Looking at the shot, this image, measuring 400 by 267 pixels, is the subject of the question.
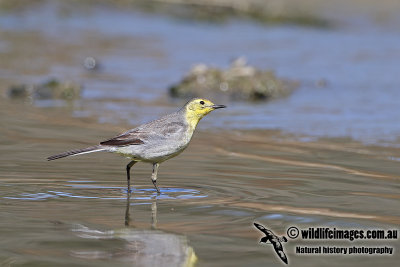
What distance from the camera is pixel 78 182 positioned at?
28.7 feet

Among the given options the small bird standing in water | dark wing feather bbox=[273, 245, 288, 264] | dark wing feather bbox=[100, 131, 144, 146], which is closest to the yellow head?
the small bird standing in water

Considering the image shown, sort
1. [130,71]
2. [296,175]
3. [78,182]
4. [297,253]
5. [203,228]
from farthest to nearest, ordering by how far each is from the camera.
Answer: [130,71]
[296,175]
[78,182]
[203,228]
[297,253]

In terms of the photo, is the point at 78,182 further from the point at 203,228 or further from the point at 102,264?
the point at 102,264

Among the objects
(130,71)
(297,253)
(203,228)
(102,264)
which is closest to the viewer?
(102,264)

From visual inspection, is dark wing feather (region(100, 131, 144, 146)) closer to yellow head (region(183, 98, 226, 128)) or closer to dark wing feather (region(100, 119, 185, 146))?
dark wing feather (region(100, 119, 185, 146))

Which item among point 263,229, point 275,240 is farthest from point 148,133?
point 275,240

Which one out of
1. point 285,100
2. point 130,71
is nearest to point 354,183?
point 285,100

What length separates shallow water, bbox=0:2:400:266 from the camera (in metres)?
6.61

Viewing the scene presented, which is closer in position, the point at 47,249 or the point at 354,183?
the point at 47,249

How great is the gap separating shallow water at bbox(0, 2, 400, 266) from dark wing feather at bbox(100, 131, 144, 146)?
17.6 inches

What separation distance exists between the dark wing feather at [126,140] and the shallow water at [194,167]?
0.45 metres

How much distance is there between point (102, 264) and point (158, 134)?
2879 millimetres

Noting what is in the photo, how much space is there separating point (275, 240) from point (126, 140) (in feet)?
8.02

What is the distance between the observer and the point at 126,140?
341 inches
